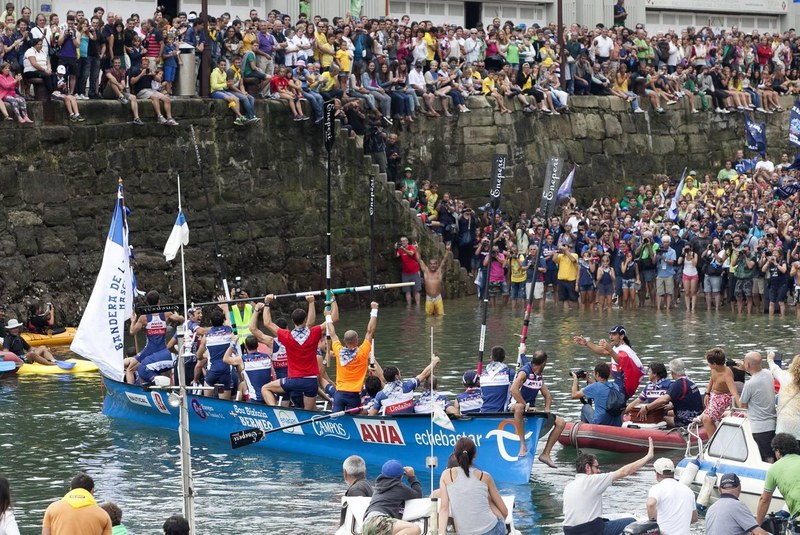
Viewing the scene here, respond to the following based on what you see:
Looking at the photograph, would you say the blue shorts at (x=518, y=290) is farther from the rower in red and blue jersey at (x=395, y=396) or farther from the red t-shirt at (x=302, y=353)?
the rower in red and blue jersey at (x=395, y=396)

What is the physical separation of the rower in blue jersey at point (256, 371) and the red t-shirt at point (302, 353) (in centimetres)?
66

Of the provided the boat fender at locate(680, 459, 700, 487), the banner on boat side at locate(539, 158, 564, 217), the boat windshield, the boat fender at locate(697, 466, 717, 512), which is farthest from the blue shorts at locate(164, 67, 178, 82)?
the boat fender at locate(697, 466, 717, 512)

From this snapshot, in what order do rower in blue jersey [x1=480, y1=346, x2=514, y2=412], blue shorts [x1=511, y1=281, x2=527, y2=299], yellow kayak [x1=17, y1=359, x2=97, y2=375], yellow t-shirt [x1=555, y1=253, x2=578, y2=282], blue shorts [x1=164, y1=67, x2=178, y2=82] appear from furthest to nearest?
blue shorts [x1=511, y1=281, x2=527, y2=299]
yellow t-shirt [x1=555, y1=253, x2=578, y2=282]
blue shorts [x1=164, y1=67, x2=178, y2=82]
yellow kayak [x1=17, y1=359, x2=97, y2=375]
rower in blue jersey [x1=480, y1=346, x2=514, y2=412]

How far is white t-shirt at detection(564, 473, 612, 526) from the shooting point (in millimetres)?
13188

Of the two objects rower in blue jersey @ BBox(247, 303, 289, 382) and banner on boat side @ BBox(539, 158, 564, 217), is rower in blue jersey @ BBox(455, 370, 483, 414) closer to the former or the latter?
rower in blue jersey @ BBox(247, 303, 289, 382)

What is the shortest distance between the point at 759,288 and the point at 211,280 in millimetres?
10814

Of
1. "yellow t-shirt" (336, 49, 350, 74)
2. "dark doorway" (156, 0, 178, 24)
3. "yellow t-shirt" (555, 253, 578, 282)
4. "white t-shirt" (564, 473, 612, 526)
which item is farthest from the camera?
"dark doorway" (156, 0, 178, 24)

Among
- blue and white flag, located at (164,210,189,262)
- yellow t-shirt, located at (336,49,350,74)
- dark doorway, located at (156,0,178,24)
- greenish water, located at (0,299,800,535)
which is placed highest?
dark doorway, located at (156,0,178,24)

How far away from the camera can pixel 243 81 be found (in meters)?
32.6

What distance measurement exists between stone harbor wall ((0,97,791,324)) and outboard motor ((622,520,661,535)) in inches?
680

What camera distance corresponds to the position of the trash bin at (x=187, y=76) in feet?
103

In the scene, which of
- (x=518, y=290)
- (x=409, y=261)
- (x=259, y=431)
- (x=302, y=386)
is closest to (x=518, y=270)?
(x=518, y=290)

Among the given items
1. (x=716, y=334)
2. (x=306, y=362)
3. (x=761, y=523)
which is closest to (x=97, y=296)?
(x=306, y=362)

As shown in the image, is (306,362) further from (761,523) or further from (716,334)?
(716,334)
